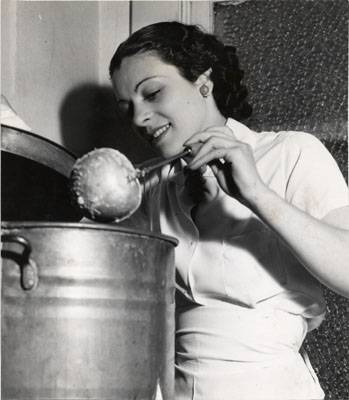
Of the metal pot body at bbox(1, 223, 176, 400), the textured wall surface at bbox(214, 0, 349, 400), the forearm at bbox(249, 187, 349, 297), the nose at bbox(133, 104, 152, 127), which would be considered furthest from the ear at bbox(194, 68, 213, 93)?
the metal pot body at bbox(1, 223, 176, 400)

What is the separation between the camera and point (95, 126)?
1.67 meters

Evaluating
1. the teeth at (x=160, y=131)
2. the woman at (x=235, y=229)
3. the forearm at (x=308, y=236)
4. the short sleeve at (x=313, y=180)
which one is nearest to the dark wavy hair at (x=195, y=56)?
the woman at (x=235, y=229)

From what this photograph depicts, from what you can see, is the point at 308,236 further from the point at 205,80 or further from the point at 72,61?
the point at 72,61

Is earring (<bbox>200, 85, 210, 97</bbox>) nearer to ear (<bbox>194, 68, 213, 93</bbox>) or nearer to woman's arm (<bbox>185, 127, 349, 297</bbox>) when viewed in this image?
ear (<bbox>194, 68, 213, 93</bbox>)

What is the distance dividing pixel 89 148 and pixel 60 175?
457 mm

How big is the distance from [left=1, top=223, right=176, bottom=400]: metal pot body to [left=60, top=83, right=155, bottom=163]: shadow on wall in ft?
2.15

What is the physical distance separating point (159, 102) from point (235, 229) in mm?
249

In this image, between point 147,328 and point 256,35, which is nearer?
point 147,328

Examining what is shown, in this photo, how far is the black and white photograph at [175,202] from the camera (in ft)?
3.09

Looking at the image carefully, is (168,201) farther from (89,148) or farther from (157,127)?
(89,148)

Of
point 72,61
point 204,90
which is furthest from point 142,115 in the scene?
point 72,61

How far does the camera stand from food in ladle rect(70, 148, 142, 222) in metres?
0.99

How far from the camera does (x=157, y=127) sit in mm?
1326

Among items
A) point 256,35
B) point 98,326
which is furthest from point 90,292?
point 256,35
